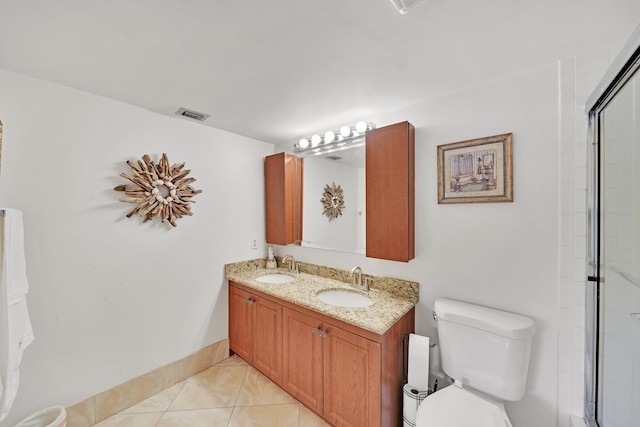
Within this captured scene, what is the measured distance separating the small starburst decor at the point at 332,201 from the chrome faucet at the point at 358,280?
514 mm

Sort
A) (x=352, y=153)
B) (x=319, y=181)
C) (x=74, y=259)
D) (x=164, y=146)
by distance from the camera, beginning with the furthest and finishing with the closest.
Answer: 1. (x=319, y=181)
2. (x=352, y=153)
3. (x=164, y=146)
4. (x=74, y=259)

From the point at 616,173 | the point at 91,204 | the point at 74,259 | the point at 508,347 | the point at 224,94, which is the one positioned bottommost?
the point at 508,347

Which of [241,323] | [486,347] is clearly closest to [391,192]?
[486,347]

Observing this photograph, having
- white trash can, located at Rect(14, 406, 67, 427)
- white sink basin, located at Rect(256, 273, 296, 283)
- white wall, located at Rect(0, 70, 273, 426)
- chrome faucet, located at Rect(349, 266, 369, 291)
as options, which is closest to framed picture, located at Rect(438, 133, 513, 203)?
chrome faucet, located at Rect(349, 266, 369, 291)

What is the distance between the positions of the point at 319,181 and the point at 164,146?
1321 millimetres

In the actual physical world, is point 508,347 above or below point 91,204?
below

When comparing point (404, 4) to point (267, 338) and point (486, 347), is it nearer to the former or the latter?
point (486, 347)

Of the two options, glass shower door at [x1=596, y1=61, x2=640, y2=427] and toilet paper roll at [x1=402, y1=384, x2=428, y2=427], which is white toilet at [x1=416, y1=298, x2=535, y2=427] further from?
glass shower door at [x1=596, y1=61, x2=640, y2=427]

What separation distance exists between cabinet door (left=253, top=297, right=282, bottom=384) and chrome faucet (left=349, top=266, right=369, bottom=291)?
63 cm

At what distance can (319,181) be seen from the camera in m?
2.38

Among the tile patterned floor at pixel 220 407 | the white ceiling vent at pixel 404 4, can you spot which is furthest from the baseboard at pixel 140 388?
the white ceiling vent at pixel 404 4

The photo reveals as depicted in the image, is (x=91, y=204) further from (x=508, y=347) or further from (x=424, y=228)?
(x=508, y=347)

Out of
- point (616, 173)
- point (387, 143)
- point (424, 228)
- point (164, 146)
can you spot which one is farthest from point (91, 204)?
point (616, 173)

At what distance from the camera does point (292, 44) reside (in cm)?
114
